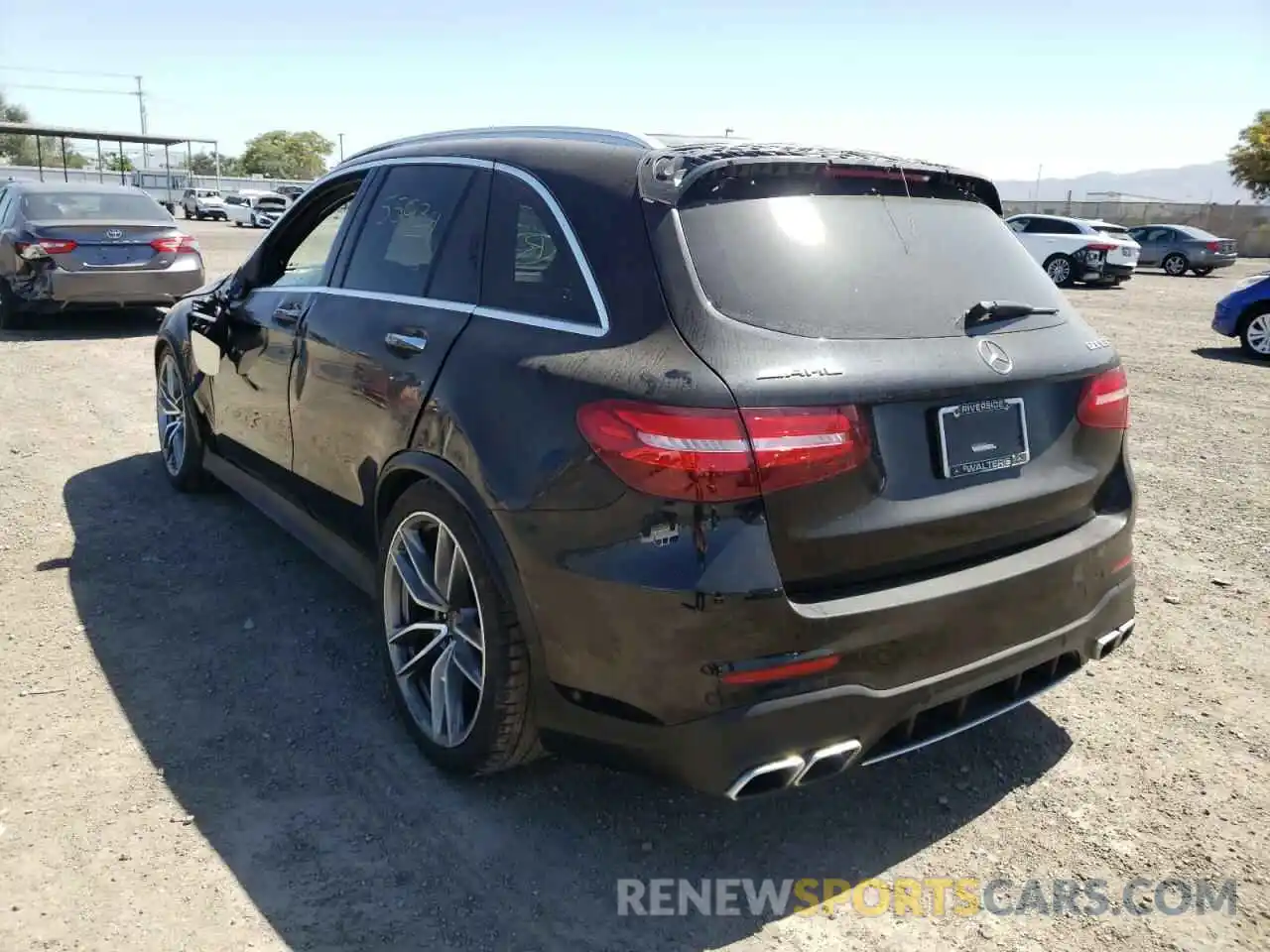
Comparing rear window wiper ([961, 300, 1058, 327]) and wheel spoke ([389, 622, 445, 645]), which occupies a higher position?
rear window wiper ([961, 300, 1058, 327])

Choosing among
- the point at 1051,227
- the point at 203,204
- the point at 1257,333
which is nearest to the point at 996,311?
the point at 1257,333

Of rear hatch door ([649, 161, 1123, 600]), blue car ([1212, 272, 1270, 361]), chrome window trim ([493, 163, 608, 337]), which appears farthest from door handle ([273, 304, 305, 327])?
blue car ([1212, 272, 1270, 361])

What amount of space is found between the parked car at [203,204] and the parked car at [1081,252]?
39.9 m

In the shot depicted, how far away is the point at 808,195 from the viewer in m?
2.62

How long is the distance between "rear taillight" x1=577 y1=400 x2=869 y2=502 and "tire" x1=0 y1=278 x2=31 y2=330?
35.0 ft

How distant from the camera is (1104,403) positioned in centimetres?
292

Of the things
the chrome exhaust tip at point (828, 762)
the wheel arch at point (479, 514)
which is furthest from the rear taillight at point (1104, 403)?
the wheel arch at point (479, 514)

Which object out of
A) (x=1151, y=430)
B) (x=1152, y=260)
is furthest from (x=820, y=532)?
(x=1152, y=260)

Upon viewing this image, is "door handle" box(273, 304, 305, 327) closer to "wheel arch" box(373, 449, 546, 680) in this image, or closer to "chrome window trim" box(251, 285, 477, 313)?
"chrome window trim" box(251, 285, 477, 313)

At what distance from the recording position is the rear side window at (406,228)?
3.26m

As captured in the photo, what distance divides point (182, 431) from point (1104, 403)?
462 centimetres

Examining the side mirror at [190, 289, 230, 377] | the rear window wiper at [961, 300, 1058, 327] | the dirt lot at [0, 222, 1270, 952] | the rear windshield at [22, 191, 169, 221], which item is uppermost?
the rear windshield at [22, 191, 169, 221]

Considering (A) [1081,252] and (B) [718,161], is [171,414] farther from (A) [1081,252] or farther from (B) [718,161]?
(A) [1081,252]

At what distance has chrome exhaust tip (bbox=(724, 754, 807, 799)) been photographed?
2277 mm
